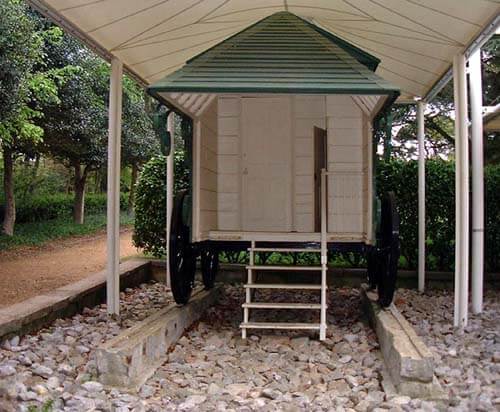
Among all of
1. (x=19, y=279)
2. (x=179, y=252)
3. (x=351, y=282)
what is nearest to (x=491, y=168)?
(x=351, y=282)

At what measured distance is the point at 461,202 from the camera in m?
5.20

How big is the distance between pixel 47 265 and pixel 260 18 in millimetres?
6152

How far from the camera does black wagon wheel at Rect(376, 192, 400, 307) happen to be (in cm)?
531

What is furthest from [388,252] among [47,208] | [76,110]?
[47,208]

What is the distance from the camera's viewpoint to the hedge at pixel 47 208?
689 inches

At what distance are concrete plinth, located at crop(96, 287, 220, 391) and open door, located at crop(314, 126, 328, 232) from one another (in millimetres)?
1902

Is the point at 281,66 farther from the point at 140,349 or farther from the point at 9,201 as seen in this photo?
the point at 9,201

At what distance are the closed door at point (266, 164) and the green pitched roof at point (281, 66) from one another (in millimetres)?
1020

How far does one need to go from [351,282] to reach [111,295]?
363cm

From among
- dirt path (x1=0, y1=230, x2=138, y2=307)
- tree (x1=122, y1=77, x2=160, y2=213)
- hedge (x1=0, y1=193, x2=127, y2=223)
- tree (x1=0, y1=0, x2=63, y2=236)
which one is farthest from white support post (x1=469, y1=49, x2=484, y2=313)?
hedge (x1=0, y1=193, x2=127, y2=223)

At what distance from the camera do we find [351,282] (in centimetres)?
789

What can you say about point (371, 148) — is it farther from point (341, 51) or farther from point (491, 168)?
point (491, 168)

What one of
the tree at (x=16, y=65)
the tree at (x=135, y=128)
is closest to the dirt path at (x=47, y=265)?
the tree at (x=16, y=65)

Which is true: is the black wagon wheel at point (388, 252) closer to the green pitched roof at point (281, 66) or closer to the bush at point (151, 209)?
the green pitched roof at point (281, 66)
